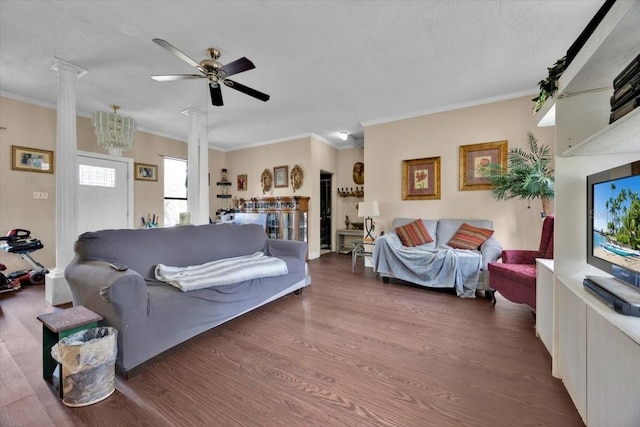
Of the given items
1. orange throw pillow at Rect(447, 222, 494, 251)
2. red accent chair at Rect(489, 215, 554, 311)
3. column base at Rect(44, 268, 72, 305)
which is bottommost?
column base at Rect(44, 268, 72, 305)

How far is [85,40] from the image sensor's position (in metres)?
2.48

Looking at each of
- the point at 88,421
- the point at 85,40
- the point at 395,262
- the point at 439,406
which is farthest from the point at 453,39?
the point at 88,421

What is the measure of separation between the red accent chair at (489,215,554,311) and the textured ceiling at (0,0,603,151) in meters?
1.80

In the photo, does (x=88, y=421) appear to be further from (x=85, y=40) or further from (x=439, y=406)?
(x=85, y=40)

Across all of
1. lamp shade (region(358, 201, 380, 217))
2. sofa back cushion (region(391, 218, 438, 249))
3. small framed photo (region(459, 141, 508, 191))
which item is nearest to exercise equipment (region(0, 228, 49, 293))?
lamp shade (region(358, 201, 380, 217))

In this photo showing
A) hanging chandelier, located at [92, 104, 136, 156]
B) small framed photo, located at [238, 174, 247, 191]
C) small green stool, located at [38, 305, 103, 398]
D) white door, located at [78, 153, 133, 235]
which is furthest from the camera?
small framed photo, located at [238, 174, 247, 191]

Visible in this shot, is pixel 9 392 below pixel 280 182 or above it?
below

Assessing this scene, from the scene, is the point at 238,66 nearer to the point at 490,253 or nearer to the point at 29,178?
the point at 490,253

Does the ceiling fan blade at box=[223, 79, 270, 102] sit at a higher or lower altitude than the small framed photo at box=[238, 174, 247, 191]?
higher

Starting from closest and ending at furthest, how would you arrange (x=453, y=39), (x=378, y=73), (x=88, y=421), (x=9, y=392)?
(x=88, y=421) → (x=9, y=392) → (x=453, y=39) → (x=378, y=73)

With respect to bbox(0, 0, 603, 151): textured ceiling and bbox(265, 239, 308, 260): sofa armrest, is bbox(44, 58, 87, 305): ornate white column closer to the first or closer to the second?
bbox(0, 0, 603, 151): textured ceiling

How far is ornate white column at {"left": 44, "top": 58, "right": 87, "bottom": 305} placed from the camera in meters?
2.89

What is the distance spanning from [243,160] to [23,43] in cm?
414

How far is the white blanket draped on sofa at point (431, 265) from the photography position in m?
3.04
